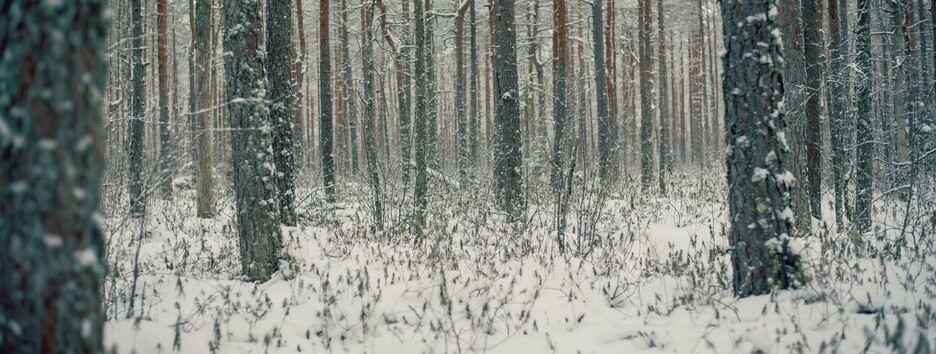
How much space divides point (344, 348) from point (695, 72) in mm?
34654

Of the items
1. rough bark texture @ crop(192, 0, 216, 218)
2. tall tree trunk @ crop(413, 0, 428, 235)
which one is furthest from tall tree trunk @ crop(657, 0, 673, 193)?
rough bark texture @ crop(192, 0, 216, 218)

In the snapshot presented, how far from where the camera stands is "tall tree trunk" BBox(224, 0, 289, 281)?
506cm

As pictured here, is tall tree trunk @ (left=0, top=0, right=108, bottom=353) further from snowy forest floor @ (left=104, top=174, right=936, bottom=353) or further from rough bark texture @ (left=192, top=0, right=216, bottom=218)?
rough bark texture @ (left=192, top=0, right=216, bottom=218)

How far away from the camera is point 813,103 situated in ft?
27.0

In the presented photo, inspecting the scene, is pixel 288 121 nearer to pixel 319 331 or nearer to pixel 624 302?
pixel 319 331

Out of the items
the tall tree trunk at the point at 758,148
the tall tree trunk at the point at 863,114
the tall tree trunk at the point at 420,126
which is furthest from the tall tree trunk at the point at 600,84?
the tall tree trunk at the point at 758,148

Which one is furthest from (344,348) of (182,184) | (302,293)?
(182,184)

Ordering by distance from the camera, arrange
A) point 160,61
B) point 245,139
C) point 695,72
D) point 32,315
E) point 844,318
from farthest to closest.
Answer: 1. point 695,72
2. point 160,61
3. point 245,139
4. point 844,318
5. point 32,315

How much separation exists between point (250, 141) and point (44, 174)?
3424mm

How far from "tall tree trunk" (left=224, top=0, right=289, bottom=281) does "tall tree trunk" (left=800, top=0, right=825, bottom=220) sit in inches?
295

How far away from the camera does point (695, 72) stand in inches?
1335

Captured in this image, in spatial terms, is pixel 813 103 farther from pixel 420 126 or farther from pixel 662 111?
pixel 662 111

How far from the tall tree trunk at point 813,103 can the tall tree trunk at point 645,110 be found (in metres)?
6.76

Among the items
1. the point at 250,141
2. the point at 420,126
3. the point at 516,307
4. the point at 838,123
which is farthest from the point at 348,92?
the point at 516,307
